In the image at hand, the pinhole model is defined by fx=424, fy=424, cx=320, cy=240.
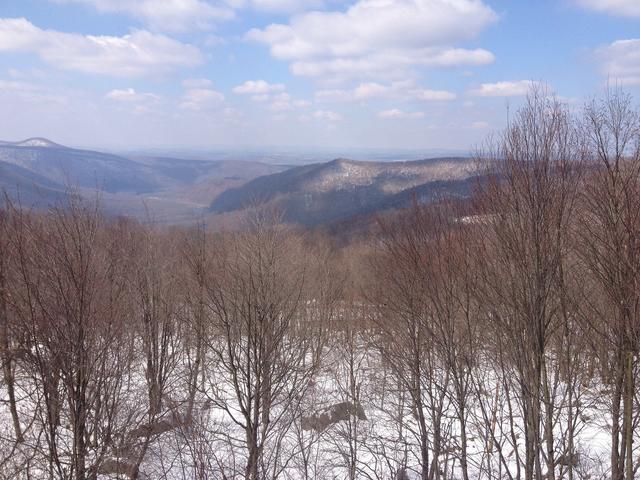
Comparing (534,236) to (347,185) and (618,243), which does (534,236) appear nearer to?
(618,243)

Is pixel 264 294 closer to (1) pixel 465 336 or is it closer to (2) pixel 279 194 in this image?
(1) pixel 465 336

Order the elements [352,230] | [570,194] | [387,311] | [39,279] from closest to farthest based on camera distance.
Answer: [39,279], [570,194], [387,311], [352,230]

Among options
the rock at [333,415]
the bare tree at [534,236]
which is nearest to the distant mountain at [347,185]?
the rock at [333,415]

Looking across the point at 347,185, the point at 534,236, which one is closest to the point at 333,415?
the point at 534,236

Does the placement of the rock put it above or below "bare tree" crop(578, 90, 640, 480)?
below

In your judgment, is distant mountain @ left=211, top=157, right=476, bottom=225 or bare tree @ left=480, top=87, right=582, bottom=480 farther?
distant mountain @ left=211, top=157, right=476, bottom=225

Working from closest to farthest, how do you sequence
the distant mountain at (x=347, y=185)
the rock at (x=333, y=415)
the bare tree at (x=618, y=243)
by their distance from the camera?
1. the bare tree at (x=618, y=243)
2. the rock at (x=333, y=415)
3. the distant mountain at (x=347, y=185)

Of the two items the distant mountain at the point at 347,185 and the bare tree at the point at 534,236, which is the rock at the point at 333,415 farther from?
the distant mountain at the point at 347,185

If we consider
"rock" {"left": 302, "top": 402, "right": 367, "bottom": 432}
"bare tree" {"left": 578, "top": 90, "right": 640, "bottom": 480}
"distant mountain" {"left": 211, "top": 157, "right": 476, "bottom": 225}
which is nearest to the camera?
"bare tree" {"left": 578, "top": 90, "right": 640, "bottom": 480}

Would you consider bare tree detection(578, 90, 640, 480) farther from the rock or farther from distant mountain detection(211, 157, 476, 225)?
distant mountain detection(211, 157, 476, 225)

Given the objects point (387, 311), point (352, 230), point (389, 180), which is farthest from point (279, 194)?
point (387, 311)

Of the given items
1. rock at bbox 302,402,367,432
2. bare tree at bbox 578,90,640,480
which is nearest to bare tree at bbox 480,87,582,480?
bare tree at bbox 578,90,640,480
